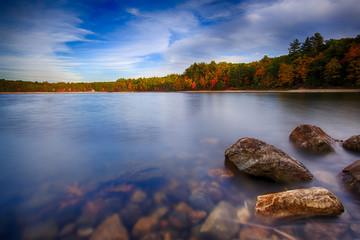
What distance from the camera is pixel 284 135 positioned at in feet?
24.1

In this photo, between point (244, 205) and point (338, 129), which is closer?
point (244, 205)

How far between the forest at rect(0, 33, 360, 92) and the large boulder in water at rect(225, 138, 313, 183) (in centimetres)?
5445

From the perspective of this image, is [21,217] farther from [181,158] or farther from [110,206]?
[181,158]

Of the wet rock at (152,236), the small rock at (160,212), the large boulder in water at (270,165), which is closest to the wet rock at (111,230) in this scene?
the wet rock at (152,236)

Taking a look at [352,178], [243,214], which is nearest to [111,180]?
[243,214]

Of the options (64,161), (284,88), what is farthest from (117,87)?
(64,161)

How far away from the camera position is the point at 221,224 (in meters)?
2.52

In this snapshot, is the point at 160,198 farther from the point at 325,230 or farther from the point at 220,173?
the point at 325,230

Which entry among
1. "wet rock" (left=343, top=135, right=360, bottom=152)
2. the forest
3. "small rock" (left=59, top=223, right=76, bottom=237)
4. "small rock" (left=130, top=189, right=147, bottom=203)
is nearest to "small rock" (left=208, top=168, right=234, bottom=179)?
"small rock" (left=130, top=189, right=147, bottom=203)

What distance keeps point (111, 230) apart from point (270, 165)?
3274 millimetres

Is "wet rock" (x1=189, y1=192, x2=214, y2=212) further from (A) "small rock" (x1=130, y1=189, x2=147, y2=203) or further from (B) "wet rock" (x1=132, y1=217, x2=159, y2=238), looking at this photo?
(A) "small rock" (x1=130, y1=189, x2=147, y2=203)

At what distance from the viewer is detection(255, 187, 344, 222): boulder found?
250cm

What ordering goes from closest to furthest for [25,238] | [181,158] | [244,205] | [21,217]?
1. [25,238]
2. [21,217]
3. [244,205]
4. [181,158]

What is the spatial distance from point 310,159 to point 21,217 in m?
6.72
